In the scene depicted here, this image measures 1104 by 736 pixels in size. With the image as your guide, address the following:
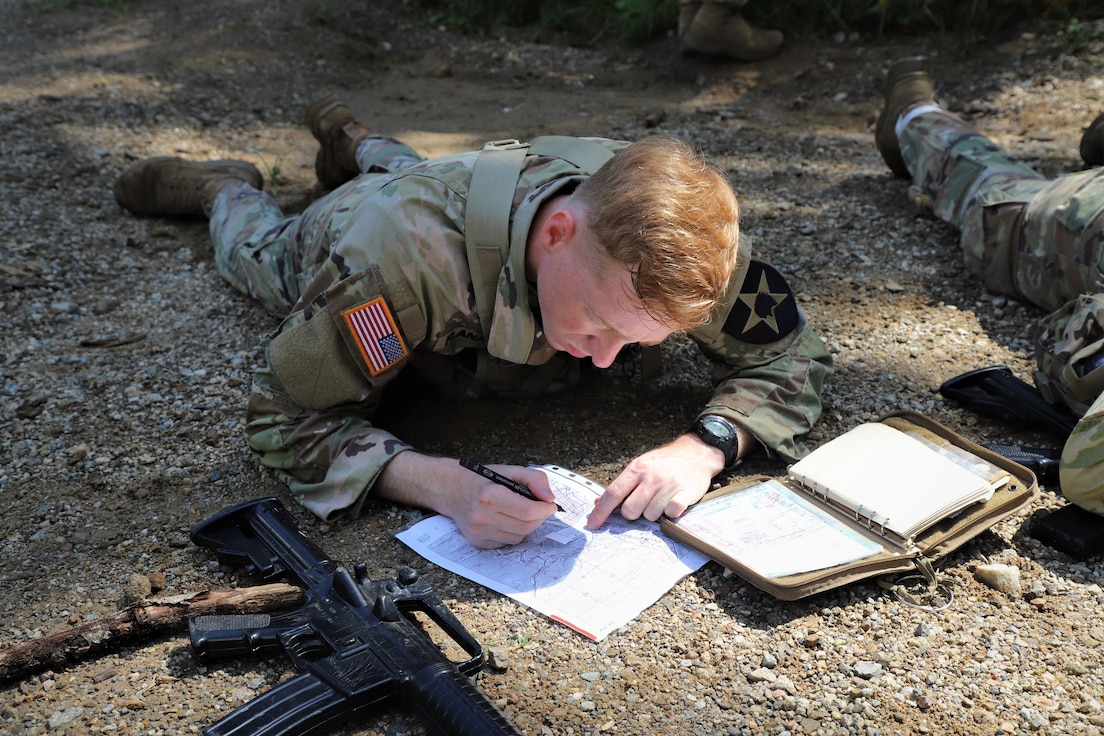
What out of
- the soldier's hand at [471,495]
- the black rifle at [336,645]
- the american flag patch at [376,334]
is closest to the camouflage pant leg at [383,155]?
the american flag patch at [376,334]

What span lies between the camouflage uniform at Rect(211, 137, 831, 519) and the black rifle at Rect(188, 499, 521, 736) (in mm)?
290

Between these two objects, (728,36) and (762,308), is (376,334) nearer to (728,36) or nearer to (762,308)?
(762,308)

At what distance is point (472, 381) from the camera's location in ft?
10.2

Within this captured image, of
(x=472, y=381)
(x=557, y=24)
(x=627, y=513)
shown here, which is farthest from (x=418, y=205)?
(x=557, y=24)

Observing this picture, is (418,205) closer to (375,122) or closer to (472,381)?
(472,381)

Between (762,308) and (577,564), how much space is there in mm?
979

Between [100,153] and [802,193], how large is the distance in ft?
11.8

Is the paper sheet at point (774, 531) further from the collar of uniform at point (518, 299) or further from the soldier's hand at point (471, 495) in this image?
the collar of uniform at point (518, 299)

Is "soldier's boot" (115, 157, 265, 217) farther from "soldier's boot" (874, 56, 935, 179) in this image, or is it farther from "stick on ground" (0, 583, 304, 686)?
"soldier's boot" (874, 56, 935, 179)

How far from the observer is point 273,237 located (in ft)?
11.7

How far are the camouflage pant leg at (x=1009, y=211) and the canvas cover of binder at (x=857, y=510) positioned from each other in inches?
41.4

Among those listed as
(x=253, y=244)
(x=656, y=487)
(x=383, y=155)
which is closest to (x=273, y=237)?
(x=253, y=244)

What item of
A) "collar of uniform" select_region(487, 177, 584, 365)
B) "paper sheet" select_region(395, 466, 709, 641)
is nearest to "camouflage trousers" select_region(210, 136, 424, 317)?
"collar of uniform" select_region(487, 177, 584, 365)

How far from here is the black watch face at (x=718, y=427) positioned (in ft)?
8.89
